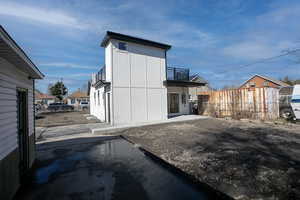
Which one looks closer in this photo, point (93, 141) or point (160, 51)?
point (93, 141)

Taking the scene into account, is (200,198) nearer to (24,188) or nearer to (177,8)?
(24,188)

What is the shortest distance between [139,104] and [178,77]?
4923 mm

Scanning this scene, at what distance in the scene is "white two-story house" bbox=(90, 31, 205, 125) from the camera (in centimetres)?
1099

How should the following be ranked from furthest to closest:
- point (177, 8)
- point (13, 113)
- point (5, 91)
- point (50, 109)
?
point (50, 109)
point (177, 8)
point (13, 113)
point (5, 91)

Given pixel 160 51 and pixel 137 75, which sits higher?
pixel 160 51

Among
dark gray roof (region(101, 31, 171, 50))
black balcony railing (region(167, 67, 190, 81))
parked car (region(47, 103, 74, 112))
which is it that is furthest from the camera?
parked car (region(47, 103, 74, 112))

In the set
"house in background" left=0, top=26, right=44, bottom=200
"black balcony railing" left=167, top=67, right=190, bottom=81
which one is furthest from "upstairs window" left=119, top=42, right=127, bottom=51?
"house in background" left=0, top=26, right=44, bottom=200

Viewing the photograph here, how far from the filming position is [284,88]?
12.1 meters

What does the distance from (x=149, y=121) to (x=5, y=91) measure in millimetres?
9792

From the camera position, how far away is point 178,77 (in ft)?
47.9

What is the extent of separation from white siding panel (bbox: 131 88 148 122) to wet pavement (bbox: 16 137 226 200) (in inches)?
228

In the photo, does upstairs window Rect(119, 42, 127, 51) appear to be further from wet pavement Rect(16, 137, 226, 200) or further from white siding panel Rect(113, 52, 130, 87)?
wet pavement Rect(16, 137, 226, 200)

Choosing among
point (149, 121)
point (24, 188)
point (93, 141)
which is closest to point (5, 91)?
point (24, 188)

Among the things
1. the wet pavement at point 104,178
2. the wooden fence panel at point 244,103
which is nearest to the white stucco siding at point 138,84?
the wooden fence panel at point 244,103
